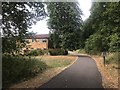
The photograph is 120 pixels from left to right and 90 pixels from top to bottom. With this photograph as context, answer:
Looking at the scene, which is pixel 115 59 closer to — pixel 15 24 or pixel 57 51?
pixel 15 24

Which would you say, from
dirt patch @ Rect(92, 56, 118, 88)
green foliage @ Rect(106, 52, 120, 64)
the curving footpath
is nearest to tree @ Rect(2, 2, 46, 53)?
the curving footpath

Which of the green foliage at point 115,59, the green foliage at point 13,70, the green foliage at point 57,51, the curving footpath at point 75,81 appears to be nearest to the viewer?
the curving footpath at point 75,81

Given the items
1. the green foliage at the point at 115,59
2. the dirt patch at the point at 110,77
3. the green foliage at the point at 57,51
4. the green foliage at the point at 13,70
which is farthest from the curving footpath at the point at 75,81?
the green foliage at the point at 57,51

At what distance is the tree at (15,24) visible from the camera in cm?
1616

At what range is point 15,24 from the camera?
16.7 metres

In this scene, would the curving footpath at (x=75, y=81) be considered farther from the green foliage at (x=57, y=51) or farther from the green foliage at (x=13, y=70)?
the green foliage at (x=57, y=51)

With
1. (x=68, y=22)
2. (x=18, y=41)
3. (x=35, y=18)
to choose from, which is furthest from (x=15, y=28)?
(x=68, y=22)

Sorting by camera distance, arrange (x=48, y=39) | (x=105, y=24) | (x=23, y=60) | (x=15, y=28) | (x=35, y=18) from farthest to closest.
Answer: (x=48, y=39)
(x=105, y=24)
(x=23, y=60)
(x=35, y=18)
(x=15, y=28)

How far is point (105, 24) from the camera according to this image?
95.1 ft

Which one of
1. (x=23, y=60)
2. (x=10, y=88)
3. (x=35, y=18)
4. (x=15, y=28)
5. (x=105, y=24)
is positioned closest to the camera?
(x=10, y=88)

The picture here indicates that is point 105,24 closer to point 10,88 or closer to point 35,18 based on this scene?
point 35,18

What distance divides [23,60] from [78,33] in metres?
43.0

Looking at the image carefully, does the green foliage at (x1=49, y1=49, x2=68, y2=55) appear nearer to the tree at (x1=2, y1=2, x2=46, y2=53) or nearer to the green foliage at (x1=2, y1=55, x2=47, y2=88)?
the green foliage at (x1=2, y1=55, x2=47, y2=88)

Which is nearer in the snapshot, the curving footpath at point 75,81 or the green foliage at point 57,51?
the curving footpath at point 75,81
